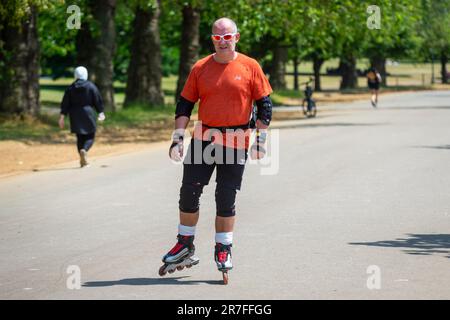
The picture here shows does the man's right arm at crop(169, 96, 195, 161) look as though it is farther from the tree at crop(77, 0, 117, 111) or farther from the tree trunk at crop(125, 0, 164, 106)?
the tree trunk at crop(125, 0, 164, 106)

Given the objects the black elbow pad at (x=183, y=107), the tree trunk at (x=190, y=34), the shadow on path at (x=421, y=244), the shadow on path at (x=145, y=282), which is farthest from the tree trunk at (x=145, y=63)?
the shadow on path at (x=145, y=282)

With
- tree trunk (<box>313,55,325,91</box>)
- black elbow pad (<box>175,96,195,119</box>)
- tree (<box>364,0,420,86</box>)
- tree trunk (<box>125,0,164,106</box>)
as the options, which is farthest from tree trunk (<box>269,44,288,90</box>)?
black elbow pad (<box>175,96,195,119</box>)

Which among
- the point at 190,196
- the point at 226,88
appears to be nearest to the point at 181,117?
the point at 226,88

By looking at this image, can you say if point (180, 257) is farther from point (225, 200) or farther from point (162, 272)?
point (225, 200)

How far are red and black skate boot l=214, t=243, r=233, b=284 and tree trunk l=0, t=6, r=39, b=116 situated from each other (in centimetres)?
2050

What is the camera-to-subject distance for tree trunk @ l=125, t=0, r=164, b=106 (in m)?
39.2

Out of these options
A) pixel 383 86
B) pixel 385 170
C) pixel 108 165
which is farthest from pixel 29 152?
pixel 383 86

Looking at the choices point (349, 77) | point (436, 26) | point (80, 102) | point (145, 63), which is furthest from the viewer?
point (349, 77)

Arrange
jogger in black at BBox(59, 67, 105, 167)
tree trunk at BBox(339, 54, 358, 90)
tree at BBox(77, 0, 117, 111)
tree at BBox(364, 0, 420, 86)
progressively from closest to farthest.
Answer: jogger in black at BBox(59, 67, 105, 167) < tree at BBox(77, 0, 117, 111) < tree at BBox(364, 0, 420, 86) < tree trunk at BBox(339, 54, 358, 90)

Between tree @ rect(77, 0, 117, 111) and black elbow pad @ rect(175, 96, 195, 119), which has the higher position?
black elbow pad @ rect(175, 96, 195, 119)

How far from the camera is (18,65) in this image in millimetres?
29234

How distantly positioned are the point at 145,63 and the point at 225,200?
30.5 metres
